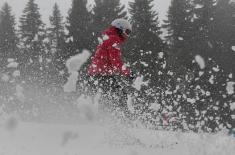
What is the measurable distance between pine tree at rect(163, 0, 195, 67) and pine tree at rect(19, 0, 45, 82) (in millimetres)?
9618

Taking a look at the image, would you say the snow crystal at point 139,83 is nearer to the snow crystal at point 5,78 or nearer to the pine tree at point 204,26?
the pine tree at point 204,26

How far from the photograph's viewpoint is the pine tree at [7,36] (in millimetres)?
38688

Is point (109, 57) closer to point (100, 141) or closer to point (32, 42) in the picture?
point (100, 141)

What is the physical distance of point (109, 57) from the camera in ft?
34.3

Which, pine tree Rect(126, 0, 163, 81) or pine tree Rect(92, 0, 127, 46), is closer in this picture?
pine tree Rect(126, 0, 163, 81)

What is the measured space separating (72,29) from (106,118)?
24.8 m

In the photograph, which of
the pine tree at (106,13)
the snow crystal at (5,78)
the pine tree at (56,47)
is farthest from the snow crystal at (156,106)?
the snow crystal at (5,78)

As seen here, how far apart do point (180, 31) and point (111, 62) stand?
22.1 meters

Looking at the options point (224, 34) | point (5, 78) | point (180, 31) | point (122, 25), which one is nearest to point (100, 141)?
point (122, 25)

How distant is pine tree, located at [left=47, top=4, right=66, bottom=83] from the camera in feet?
114

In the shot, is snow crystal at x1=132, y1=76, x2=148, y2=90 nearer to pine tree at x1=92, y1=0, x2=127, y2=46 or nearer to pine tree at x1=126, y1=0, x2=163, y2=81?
pine tree at x1=126, y1=0, x2=163, y2=81

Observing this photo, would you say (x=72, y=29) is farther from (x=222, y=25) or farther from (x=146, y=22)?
(x=222, y=25)

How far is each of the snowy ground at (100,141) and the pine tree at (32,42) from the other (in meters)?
25.4

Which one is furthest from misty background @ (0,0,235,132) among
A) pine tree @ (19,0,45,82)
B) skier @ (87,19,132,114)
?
skier @ (87,19,132,114)
